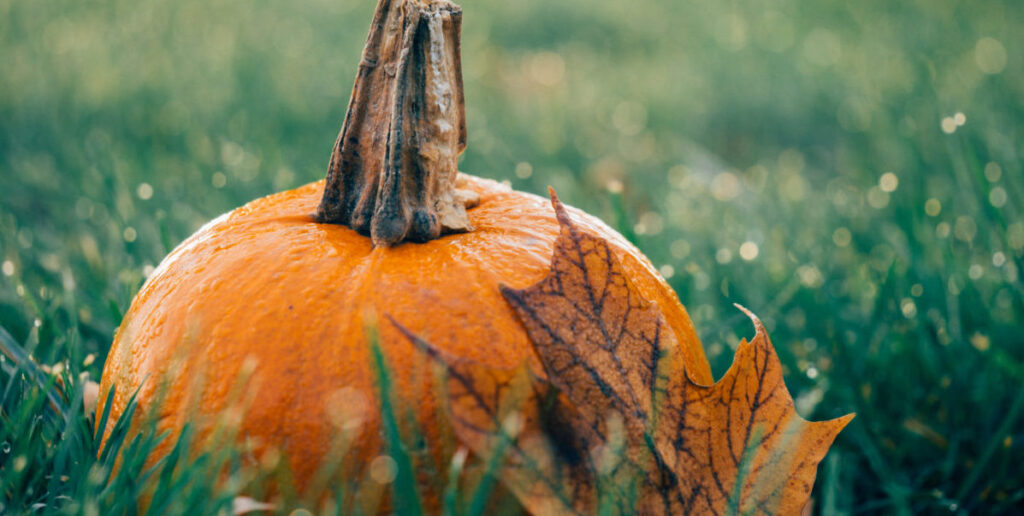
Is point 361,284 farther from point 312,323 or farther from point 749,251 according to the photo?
point 749,251

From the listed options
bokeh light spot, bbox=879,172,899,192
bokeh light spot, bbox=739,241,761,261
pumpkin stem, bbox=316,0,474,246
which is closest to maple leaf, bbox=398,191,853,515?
pumpkin stem, bbox=316,0,474,246

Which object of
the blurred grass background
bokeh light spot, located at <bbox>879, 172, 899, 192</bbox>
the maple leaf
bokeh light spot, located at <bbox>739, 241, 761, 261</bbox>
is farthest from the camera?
bokeh light spot, located at <bbox>879, 172, 899, 192</bbox>

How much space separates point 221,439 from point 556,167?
284 cm

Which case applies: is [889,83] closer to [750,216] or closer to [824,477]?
[750,216]

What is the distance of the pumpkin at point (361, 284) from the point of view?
44.3 inches

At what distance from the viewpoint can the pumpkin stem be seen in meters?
1.29

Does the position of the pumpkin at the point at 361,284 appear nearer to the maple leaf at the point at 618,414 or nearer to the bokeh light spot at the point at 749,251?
the maple leaf at the point at 618,414

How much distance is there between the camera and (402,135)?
1.28 metres

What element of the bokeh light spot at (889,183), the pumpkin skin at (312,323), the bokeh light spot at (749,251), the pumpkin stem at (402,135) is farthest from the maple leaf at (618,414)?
the bokeh light spot at (889,183)

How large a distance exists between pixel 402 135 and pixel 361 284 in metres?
Answer: 0.25

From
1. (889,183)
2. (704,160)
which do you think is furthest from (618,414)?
(704,160)

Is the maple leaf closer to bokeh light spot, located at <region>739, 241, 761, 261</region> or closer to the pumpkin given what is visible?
the pumpkin

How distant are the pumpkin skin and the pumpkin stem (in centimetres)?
4

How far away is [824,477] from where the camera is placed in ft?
5.65
